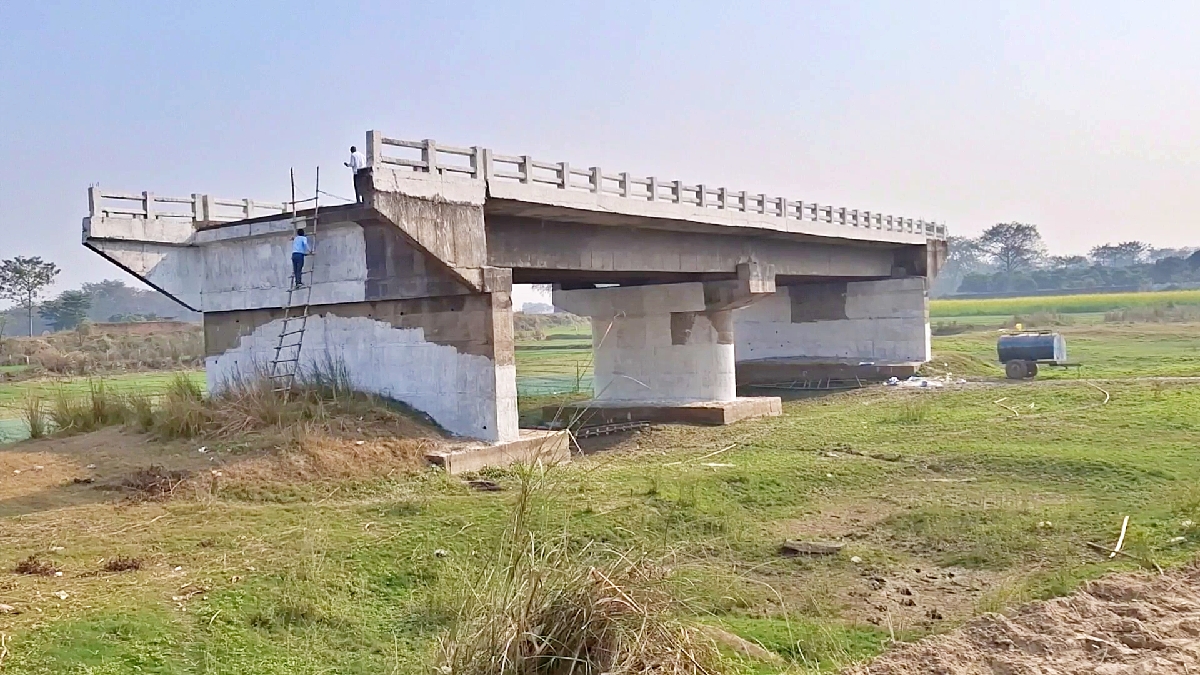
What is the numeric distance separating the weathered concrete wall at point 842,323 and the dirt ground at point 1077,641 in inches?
1039

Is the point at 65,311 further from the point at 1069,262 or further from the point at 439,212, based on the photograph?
the point at 1069,262

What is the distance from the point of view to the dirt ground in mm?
6355

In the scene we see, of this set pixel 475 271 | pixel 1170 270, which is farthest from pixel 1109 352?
pixel 1170 270

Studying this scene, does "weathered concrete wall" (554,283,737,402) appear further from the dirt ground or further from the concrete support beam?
the dirt ground

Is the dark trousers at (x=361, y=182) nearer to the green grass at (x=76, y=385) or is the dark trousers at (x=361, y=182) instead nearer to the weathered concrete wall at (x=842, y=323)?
the green grass at (x=76, y=385)

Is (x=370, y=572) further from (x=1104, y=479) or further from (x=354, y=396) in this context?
(x=1104, y=479)

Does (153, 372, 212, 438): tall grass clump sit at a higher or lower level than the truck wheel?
higher

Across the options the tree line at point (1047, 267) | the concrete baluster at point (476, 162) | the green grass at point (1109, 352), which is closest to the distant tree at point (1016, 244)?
the tree line at point (1047, 267)

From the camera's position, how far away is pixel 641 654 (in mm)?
4824

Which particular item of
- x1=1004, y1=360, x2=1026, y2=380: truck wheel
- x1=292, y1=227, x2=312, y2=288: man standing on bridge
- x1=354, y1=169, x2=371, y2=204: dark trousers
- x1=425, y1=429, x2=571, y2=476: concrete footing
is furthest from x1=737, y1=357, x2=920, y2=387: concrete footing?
x1=354, y1=169, x2=371, y2=204: dark trousers

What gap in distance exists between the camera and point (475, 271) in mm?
16078

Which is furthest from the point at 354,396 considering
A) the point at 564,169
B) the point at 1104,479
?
the point at 1104,479

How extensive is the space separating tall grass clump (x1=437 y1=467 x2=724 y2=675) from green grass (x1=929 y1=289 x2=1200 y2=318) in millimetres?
73256

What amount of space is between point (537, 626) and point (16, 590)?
5.21 metres
